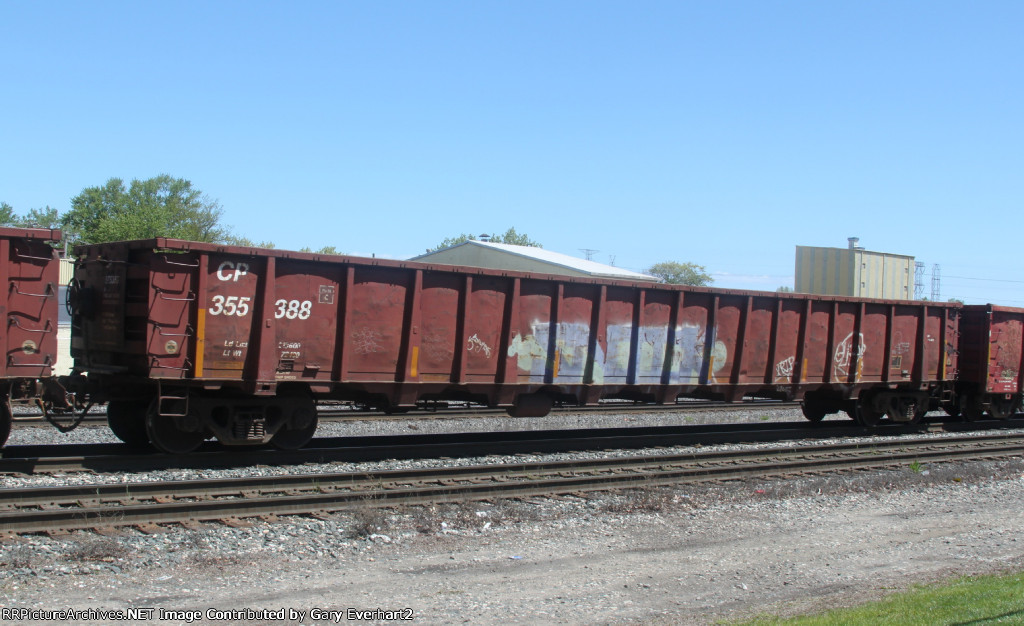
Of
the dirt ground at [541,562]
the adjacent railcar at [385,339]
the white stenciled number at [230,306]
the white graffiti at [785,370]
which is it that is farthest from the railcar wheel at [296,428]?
the white graffiti at [785,370]

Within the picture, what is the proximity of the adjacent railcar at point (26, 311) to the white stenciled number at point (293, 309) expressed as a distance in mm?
2844

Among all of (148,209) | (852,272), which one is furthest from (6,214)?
(852,272)

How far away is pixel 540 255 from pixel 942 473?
141 ft

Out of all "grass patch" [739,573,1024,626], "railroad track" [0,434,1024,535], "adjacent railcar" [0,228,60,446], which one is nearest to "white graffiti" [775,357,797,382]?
"railroad track" [0,434,1024,535]

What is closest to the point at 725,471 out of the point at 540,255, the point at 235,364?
the point at 235,364

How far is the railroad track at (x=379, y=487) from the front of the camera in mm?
8297

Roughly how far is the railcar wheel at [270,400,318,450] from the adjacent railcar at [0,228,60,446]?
3.22m

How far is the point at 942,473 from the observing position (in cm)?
1317

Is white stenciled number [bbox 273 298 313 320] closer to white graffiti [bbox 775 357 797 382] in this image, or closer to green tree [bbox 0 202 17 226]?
white graffiti [bbox 775 357 797 382]

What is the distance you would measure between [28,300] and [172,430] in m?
2.50

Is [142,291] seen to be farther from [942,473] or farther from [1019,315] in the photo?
[1019,315]

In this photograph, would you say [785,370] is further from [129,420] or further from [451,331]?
[129,420]

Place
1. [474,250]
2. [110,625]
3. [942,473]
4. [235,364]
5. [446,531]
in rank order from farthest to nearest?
[474,250], [942,473], [235,364], [446,531], [110,625]

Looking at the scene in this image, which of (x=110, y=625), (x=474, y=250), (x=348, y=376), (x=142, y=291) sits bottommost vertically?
(x=110, y=625)
